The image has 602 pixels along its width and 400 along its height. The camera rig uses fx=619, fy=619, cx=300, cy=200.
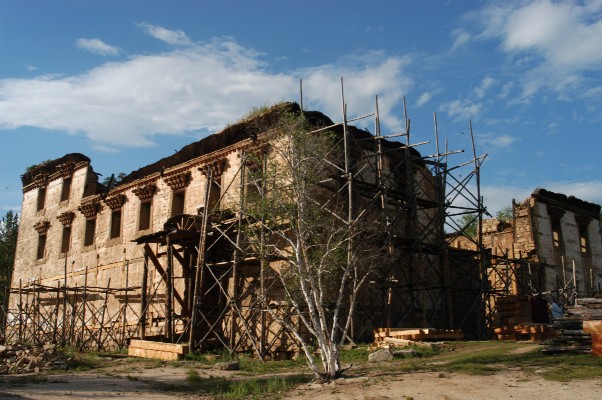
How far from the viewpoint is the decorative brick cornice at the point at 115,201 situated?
27425 mm

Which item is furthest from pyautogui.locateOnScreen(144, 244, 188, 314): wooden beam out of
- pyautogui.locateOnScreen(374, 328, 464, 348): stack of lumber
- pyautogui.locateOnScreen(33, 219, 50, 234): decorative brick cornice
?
pyautogui.locateOnScreen(33, 219, 50, 234): decorative brick cornice

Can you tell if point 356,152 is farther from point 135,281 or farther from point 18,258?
point 18,258

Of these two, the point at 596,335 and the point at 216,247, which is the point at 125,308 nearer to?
the point at 216,247

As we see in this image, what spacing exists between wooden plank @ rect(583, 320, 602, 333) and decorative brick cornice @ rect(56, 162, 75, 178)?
1013 inches

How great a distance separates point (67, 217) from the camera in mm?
30203

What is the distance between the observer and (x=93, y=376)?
15.4 meters

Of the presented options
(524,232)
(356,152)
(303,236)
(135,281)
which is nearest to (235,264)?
(303,236)

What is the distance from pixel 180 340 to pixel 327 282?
700 centimetres

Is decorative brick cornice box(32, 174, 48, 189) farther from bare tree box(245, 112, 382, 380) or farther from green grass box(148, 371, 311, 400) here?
green grass box(148, 371, 311, 400)

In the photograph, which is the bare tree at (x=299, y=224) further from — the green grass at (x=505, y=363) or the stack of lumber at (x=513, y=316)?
the stack of lumber at (x=513, y=316)

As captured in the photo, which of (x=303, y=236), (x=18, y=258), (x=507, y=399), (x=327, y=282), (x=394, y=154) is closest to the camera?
(x=507, y=399)

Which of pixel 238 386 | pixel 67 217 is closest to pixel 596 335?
pixel 238 386

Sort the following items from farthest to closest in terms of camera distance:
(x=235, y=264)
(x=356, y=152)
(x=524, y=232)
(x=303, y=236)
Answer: (x=524, y=232)
(x=356, y=152)
(x=235, y=264)
(x=303, y=236)

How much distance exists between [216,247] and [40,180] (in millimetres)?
15725
